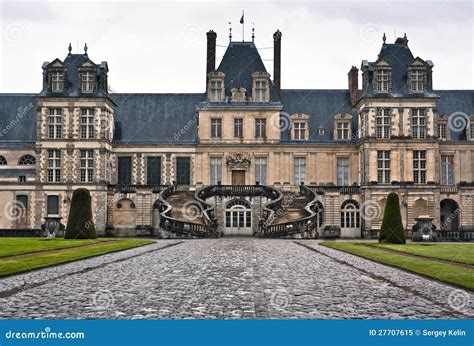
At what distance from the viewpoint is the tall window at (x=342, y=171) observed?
149ft

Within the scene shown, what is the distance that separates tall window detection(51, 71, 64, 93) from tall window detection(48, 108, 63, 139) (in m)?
1.45

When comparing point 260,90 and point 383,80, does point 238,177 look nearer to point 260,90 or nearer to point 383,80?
point 260,90

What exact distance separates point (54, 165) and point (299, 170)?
17.2 meters

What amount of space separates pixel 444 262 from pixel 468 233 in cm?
1829

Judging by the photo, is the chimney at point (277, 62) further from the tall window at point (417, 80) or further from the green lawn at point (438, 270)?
the green lawn at point (438, 270)

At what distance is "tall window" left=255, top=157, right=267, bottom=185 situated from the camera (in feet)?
150

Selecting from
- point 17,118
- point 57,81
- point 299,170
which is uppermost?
point 57,81

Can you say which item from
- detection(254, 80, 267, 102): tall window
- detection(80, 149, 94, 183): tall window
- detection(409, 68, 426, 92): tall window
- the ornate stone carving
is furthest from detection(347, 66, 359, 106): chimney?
detection(80, 149, 94, 183): tall window

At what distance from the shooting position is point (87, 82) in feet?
143

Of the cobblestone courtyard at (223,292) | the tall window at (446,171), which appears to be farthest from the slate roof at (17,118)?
the cobblestone courtyard at (223,292)

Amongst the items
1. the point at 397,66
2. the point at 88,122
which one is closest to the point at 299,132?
the point at 397,66

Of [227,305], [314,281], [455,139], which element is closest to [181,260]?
[314,281]

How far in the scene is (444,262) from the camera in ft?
60.1

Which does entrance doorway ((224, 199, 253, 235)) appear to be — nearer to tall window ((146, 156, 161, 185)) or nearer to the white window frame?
the white window frame
